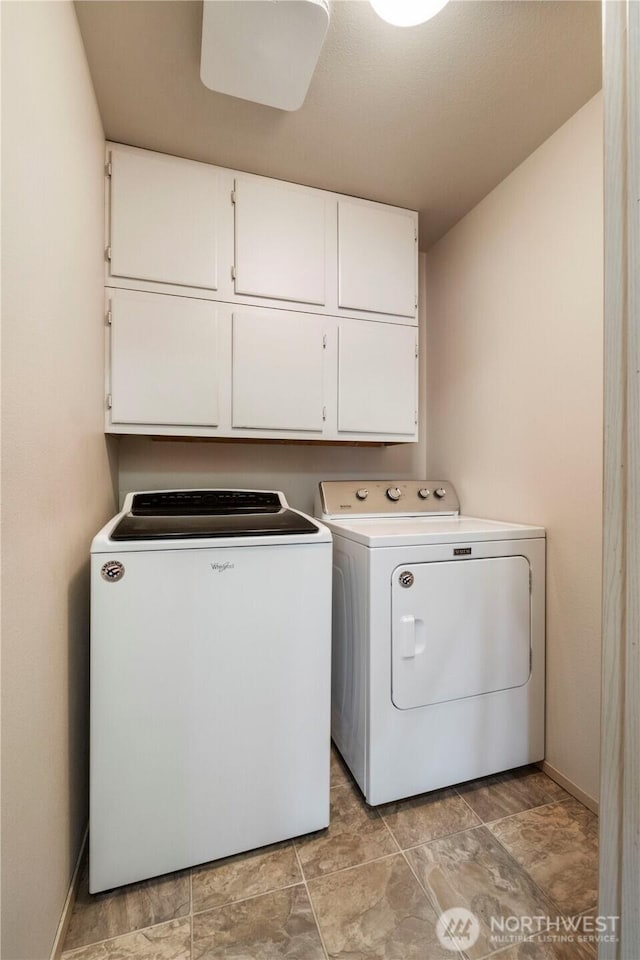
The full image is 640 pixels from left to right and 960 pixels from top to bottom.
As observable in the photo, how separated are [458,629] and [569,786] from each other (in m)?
0.74

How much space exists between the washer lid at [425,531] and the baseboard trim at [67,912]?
1.26 m

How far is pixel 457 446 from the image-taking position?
219 centimetres

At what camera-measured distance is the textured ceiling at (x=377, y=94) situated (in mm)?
1183

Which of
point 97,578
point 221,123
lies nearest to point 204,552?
point 97,578

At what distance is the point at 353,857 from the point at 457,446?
5.82ft

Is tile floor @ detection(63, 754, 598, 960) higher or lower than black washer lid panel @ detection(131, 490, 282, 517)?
lower

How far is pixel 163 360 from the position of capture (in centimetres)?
166

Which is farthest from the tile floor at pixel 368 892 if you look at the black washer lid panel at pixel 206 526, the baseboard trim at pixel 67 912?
the black washer lid panel at pixel 206 526

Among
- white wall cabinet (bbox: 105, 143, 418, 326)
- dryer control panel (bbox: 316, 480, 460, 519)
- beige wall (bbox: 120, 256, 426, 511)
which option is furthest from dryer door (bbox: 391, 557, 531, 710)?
white wall cabinet (bbox: 105, 143, 418, 326)

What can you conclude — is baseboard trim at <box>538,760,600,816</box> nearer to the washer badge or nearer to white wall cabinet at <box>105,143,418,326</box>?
the washer badge

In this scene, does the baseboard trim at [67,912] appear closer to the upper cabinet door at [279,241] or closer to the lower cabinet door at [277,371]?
the lower cabinet door at [277,371]

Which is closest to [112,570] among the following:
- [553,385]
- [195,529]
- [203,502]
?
[195,529]

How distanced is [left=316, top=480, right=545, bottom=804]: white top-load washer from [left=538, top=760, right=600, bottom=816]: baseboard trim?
66 millimetres

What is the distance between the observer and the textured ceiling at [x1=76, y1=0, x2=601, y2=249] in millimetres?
1183
